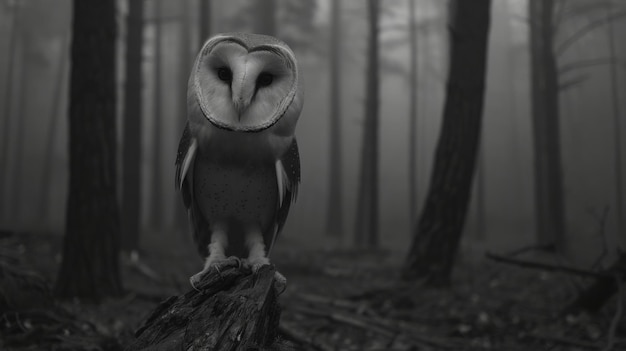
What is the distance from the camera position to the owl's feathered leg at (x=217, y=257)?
2.23 meters

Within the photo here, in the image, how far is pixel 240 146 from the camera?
A: 2082mm

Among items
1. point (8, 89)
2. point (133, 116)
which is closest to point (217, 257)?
point (133, 116)

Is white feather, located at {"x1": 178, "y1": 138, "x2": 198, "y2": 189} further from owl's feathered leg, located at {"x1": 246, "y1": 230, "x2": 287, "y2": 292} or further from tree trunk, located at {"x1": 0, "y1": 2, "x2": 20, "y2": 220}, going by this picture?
tree trunk, located at {"x1": 0, "y1": 2, "x2": 20, "y2": 220}

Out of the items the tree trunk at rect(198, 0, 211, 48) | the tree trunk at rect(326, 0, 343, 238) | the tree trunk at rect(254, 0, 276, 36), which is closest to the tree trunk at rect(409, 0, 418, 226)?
the tree trunk at rect(326, 0, 343, 238)

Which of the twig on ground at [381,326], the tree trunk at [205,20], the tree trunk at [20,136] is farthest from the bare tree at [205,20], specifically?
the tree trunk at [20,136]

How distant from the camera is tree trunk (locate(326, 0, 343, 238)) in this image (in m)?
15.9

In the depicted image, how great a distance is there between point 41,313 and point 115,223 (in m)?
1.62

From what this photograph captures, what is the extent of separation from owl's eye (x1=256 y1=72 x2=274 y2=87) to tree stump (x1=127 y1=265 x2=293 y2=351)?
2.67 feet

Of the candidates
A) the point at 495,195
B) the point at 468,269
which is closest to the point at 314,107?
the point at 495,195

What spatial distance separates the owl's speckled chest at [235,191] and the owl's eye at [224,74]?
423mm

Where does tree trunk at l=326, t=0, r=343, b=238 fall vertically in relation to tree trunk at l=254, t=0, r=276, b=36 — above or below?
below

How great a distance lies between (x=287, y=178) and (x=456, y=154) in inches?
142

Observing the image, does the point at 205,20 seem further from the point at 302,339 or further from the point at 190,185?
the point at 190,185

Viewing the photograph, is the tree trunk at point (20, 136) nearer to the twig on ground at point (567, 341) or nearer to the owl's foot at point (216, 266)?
the owl's foot at point (216, 266)
